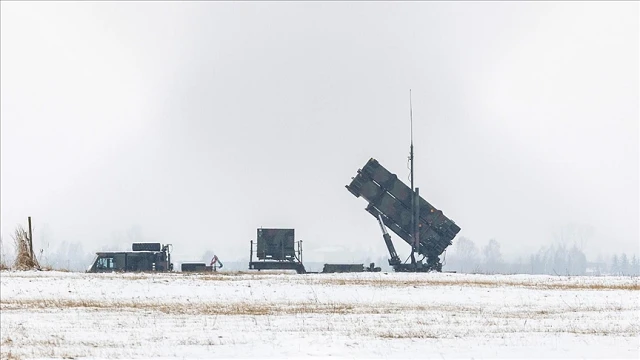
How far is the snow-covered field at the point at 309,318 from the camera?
1577cm

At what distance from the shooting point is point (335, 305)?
24.2 metres

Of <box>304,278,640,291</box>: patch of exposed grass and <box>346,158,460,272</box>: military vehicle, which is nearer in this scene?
<box>304,278,640,291</box>: patch of exposed grass

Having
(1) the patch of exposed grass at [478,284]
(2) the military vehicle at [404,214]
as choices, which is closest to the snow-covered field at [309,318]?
(1) the patch of exposed grass at [478,284]

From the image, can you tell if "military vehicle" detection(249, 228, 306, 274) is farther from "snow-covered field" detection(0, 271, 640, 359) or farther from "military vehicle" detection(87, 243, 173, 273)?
"snow-covered field" detection(0, 271, 640, 359)

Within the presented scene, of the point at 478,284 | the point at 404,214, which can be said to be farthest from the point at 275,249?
the point at 478,284

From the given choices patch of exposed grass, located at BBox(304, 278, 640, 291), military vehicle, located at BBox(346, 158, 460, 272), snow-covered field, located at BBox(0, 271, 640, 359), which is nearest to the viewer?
snow-covered field, located at BBox(0, 271, 640, 359)

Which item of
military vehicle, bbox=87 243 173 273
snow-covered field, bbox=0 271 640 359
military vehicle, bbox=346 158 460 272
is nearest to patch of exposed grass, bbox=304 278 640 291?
snow-covered field, bbox=0 271 640 359

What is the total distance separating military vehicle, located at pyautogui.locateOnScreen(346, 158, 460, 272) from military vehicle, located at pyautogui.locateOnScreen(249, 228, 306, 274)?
4.53 meters

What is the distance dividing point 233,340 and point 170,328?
221 cm

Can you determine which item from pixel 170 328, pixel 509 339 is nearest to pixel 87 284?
pixel 170 328

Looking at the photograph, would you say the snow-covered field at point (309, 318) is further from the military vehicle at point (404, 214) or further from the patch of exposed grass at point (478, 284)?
the military vehicle at point (404, 214)

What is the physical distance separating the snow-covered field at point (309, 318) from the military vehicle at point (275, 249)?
11.0m

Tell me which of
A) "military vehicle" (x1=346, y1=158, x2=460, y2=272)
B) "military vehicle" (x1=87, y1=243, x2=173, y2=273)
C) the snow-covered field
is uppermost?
"military vehicle" (x1=346, y1=158, x2=460, y2=272)

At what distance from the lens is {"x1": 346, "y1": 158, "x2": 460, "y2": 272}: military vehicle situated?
1693 inches
